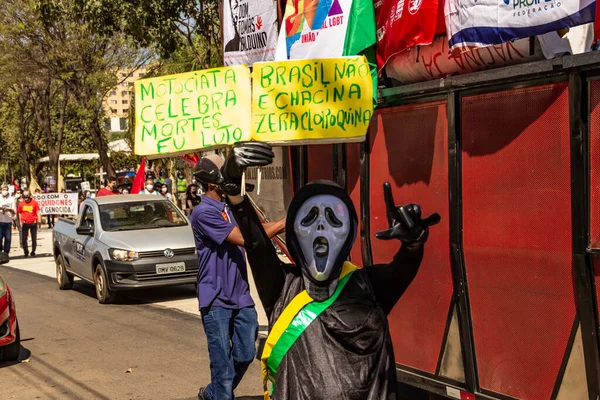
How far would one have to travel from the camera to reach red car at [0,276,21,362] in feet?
27.7

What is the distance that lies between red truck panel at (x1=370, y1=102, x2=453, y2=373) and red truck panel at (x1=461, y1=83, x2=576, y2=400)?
0.21m

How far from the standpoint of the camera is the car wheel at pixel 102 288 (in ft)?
40.4

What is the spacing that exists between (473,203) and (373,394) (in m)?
1.92

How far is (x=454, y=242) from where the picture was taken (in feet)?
15.5

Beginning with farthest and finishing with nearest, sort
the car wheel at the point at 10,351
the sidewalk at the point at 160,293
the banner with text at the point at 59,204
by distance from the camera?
the banner with text at the point at 59,204, the sidewalk at the point at 160,293, the car wheel at the point at 10,351

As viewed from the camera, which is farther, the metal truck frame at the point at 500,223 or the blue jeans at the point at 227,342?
the blue jeans at the point at 227,342

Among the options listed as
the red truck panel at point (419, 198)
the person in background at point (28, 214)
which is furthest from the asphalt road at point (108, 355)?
the person in background at point (28, 214)

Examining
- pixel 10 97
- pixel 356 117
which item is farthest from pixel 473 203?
pixel 10 97

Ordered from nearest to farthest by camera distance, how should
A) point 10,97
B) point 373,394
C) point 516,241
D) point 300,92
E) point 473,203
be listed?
point 373,394 → point 300,92 → point 516,241 → point 473,203 → point 10,97

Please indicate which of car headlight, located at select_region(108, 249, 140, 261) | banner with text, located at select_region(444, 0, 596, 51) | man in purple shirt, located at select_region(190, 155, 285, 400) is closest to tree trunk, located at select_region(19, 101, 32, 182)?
car headlight, located at select_region(108, 249, 140, 261)

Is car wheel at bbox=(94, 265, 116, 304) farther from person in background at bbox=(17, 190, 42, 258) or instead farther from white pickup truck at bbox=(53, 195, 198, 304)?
person in background at bbox=(17, 190, 42, 258)

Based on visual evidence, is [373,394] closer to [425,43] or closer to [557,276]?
[557,276]

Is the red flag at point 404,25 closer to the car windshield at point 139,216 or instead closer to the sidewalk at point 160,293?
the sidewalk at point 160,293

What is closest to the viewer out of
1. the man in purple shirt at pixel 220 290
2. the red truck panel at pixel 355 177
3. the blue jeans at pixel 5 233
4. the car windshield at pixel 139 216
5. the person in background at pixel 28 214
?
the man in purple shirt at pixel 220 290
